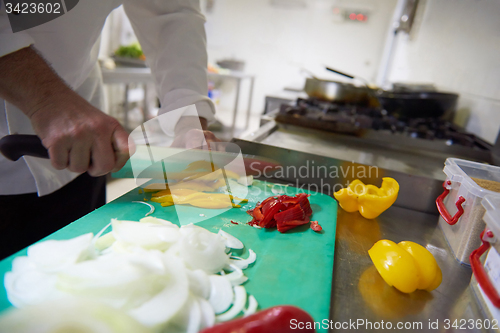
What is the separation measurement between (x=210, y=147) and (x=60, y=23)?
21.6 inches

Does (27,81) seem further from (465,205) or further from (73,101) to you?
(465,205)

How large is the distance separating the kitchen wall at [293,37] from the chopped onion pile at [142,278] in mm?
5887

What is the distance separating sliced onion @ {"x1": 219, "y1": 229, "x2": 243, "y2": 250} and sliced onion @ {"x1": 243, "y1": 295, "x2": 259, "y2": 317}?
0.15 metres

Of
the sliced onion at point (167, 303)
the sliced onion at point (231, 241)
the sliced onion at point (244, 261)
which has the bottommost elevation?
the sliced onion at point (244, 261)

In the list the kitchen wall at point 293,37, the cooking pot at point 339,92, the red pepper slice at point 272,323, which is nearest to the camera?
the red pepper slice at point 272,323

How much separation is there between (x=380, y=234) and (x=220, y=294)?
0.53 metres

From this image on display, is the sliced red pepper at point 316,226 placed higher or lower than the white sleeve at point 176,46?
lower

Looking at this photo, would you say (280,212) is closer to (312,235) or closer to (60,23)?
(312,235)

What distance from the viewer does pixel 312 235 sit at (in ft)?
2.66

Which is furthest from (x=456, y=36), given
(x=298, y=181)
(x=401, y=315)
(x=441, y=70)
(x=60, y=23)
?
(x=60, y=23)

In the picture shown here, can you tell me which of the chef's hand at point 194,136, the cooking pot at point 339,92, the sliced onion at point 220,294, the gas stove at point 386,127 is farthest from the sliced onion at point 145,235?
the cooking pot at point 339,92

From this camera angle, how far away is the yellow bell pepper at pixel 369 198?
89cm

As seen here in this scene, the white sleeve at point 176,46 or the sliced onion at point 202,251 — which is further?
the white sleeve at point 176,46

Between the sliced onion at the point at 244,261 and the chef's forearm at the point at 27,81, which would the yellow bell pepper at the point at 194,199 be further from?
the chef's forearm at the point at 27,81
